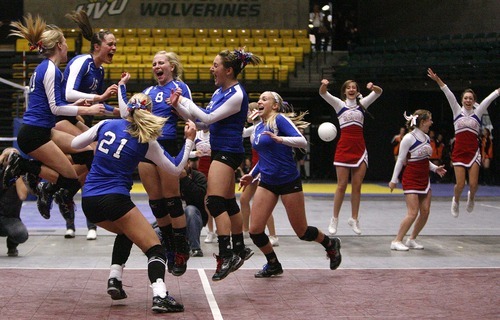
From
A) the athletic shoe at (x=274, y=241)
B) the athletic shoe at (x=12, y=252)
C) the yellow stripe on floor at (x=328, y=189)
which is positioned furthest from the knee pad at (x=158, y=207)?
the yellow stripe on floor at (x=328, y=189)

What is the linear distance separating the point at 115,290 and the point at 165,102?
2023 mm

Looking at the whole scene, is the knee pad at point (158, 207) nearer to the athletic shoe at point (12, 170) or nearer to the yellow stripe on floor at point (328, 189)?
the athletic shoe at point (12, 170)

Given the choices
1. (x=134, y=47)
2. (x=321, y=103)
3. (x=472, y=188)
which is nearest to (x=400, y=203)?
(x=472, y=188)

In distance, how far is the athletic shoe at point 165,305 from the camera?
23.1ft

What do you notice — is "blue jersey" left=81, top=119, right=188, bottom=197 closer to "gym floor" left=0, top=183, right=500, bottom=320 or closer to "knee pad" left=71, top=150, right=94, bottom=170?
"gym floor" left=0, top=183, right=500, bottom=320

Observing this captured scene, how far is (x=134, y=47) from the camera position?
2759cm

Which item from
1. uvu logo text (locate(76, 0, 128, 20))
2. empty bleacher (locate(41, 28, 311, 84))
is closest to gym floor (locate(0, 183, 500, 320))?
empty bleacher (locate(41, 28, 311, 84))

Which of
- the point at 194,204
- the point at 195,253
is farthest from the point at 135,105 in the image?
the point at 194,204

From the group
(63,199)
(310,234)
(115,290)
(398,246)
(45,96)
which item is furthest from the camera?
(398,246)

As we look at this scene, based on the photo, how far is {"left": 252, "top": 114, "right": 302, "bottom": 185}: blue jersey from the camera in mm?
8977

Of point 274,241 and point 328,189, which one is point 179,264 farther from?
point 328,189

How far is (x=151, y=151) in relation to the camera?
24.1ft

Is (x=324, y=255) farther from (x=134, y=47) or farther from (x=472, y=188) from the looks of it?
(x=134, y=47)

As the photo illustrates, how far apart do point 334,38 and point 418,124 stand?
872 inches
